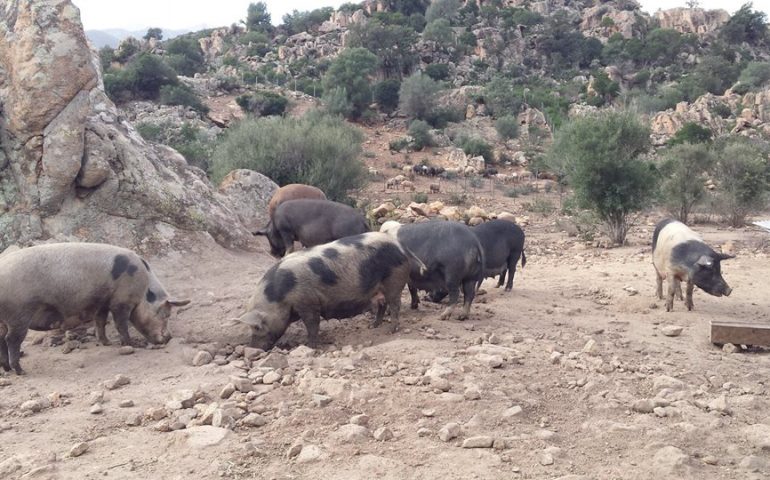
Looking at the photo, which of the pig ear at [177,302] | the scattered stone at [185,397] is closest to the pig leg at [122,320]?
the pig ear at [177,302]

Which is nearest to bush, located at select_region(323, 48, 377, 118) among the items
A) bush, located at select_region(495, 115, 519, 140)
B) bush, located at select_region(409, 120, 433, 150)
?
bush, located at select_region(409, 120, 433, 150)

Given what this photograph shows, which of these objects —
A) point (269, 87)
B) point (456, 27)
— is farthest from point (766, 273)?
point (456, 27)

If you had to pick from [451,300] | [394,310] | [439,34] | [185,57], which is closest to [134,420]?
[394,310]

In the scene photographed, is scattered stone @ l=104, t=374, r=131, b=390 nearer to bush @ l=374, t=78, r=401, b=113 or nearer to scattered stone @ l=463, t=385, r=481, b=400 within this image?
scattered stone @ l=463, t=385, r=481, b=400

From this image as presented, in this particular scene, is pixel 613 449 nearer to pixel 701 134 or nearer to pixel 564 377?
pixel 564 377

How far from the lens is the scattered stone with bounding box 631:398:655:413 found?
487cm

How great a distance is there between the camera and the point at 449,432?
174 inches

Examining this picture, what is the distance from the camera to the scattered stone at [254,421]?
4.68m

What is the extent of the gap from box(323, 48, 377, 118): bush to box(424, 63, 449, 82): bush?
798 centimetres

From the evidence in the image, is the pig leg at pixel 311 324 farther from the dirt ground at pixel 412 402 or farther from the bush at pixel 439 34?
the bush at pixel 439 34

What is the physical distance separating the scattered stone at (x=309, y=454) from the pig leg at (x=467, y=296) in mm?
3786

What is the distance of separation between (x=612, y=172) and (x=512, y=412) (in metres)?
11.3

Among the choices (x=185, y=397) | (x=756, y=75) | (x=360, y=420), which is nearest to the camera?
(x=360, y=420)

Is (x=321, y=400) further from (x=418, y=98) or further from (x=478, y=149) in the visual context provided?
(x=418, y=98)
